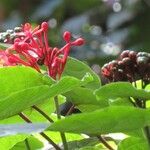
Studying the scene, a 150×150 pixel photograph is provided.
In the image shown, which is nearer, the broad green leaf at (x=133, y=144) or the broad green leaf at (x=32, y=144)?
the broad green leaf at (x=133, y=144)

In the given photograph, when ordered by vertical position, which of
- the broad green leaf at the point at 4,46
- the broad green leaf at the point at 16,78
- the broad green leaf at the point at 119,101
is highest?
the broad green leaf at the point at 4,46

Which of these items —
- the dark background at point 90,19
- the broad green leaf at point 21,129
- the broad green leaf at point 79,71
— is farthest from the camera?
the dark background at point 90,19

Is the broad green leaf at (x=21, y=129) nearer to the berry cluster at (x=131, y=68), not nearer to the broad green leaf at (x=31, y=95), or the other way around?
the broad green leaf at (x=31, y=95)

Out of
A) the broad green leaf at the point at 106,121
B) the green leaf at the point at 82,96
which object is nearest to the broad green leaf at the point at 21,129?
the broad green leaf at the point at 106,121

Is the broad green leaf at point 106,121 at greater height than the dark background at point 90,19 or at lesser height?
lesser

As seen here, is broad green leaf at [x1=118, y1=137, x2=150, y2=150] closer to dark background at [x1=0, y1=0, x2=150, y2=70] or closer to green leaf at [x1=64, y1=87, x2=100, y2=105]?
green leaf at [x1=64, y1=87, x2=100, y2=105]

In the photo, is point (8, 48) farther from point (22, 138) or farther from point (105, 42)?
point (105, 42)

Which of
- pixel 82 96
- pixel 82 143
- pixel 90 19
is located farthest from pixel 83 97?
pixel 90 19
